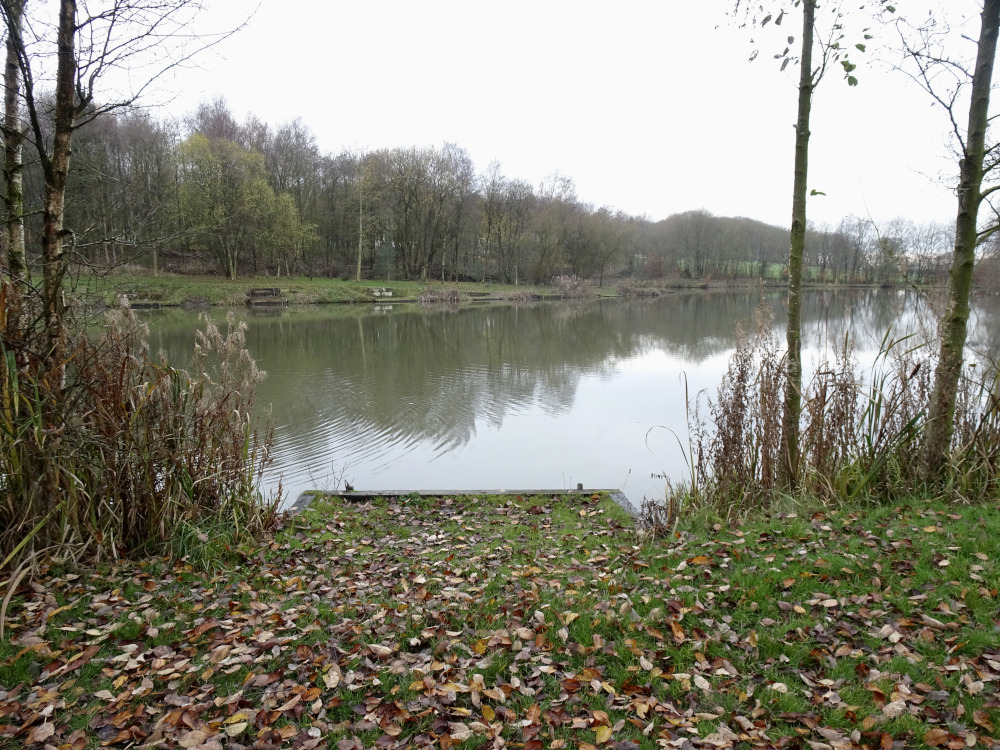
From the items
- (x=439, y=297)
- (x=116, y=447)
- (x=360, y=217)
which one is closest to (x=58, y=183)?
(x=116, y=447)

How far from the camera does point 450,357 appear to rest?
20.4 metres

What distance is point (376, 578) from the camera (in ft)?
15.6

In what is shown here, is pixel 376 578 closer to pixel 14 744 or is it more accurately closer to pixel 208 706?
pixel 208 706

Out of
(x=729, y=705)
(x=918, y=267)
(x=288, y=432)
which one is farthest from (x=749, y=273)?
(x=729, y=705)

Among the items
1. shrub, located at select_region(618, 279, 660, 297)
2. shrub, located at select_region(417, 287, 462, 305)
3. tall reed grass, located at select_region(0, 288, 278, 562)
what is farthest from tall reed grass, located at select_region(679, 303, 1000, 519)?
shrub, located at select_region(618, 279, 660, 297)

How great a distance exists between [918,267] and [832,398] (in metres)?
10.6

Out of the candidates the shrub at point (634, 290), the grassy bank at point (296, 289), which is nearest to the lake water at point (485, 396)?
the grassy bank at point (296, 289)

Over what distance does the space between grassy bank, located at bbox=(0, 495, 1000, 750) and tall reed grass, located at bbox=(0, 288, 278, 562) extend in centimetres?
41

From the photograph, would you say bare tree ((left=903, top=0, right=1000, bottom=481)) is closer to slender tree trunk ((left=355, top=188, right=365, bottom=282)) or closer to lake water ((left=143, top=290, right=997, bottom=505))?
lake water ((left=143, top=290, right=997, bottom=505))

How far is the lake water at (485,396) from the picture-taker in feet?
29.8

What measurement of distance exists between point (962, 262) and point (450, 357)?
16.1 meters

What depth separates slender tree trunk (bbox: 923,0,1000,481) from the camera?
5121 millimetres

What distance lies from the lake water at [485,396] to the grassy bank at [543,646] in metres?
2.56

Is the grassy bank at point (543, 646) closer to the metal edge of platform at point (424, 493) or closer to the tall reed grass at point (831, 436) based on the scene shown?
the tall reed grass at point (831, 436)
